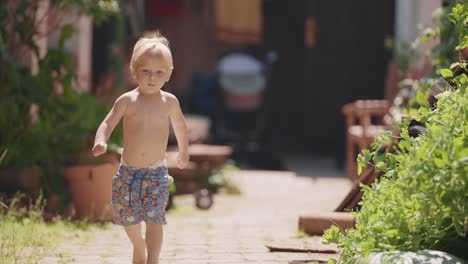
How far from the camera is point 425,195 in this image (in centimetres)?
346

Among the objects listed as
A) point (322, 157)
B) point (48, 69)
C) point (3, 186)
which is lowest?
point (322, 157)

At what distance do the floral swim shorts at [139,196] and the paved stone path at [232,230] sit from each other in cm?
53

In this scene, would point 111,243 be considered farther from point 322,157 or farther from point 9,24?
point 322,157

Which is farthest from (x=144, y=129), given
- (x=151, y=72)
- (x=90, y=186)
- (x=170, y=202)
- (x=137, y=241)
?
(x=170, y=202)

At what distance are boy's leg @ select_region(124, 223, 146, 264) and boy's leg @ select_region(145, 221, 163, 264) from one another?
0.16ft

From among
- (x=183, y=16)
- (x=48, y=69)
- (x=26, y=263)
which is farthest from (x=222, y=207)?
(x=183, y=16)

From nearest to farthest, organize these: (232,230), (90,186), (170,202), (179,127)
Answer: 1. (179,127)
2. (232,230)
3. (90,186)
4. (170,202)

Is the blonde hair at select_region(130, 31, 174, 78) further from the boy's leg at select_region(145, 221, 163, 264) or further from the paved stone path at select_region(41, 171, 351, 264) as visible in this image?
the paved stone path at select_region(41, 171, 351, 264)

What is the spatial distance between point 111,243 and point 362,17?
1037 cm

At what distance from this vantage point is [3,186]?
23.9 feet

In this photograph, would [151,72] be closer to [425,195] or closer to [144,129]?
[144,129]

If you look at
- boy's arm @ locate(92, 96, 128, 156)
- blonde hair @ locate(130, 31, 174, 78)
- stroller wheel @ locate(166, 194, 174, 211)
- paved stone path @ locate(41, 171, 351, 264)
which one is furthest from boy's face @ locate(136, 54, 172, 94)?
stroller wheel @ locate(166, 194, 174, 211)

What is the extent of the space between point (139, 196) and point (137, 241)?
23cm

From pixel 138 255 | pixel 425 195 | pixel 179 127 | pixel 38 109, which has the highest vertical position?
pixel 179 127
